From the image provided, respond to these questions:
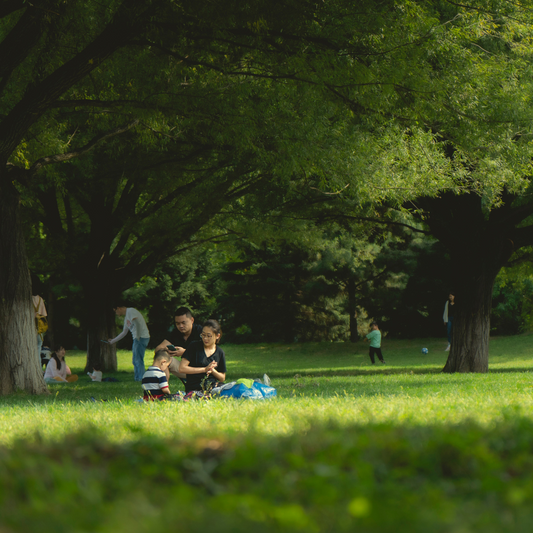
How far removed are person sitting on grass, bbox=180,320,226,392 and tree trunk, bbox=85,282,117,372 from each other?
12989 millimetres

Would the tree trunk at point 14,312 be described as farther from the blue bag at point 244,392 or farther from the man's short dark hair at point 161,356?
the blue bag at point 244,392

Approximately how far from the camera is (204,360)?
340 inches

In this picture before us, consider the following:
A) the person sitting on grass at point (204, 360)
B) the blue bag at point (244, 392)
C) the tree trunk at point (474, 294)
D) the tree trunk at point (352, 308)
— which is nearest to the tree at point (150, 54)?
the person sitting on grass at point (204, 360)

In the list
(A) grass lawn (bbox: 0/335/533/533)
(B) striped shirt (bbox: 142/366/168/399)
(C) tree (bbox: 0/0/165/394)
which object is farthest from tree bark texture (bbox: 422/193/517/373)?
(A) grass lawn (bbox: 0/335/533/533)

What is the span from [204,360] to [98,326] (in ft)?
44.1

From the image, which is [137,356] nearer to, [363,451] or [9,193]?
[9,193]

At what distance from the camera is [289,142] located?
11.5 meters

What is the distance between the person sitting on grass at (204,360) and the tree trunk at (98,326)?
1299cm

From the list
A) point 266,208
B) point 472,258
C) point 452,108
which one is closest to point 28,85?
point 452,108

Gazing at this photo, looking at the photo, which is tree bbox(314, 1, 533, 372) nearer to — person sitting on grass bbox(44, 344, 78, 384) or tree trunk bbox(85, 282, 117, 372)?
person sitting on grass bbox(44, 344, 78, 384)

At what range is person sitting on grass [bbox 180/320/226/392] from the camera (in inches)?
334

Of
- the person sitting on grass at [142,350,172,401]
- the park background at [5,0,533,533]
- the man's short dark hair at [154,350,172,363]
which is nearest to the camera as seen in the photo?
the park background at [5,0,533,533]

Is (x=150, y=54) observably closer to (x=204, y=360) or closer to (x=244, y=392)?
(x=204, y=360)

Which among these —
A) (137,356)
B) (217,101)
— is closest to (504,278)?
(137,356)
